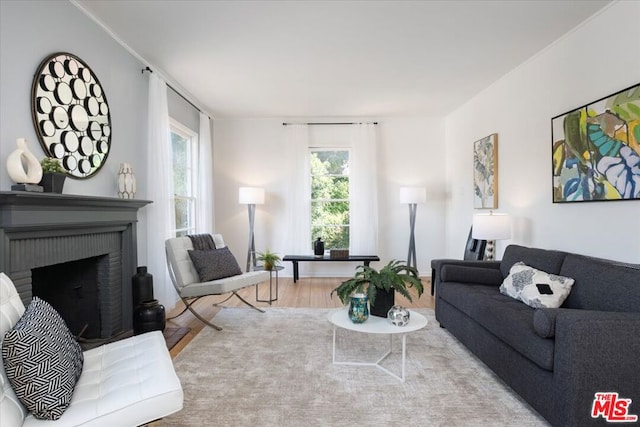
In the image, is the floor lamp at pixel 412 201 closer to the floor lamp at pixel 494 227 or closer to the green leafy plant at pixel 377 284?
the floor lamp at pixel 494 227

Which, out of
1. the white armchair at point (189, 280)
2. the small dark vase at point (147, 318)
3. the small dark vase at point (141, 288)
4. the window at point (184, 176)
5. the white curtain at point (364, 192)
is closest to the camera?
the small dark vase at point (147, 318)

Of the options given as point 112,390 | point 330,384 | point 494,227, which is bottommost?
point 330,384

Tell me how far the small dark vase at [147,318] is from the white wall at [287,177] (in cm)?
305

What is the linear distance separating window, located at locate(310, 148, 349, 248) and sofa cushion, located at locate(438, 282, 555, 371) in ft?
9.75

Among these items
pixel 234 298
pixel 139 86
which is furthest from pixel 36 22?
pixel 234 298

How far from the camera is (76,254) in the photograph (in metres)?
2.57

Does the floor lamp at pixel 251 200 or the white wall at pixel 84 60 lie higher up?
the white wall at pixel 84 60

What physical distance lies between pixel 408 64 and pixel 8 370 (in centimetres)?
385

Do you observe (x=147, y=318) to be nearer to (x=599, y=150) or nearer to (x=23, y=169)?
(x=23, y=169)

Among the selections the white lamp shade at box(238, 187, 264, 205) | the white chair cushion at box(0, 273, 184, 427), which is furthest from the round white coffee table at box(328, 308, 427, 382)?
the white lamp shade at box(238, 187, 264, 205)

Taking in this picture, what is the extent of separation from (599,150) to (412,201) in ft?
9.44

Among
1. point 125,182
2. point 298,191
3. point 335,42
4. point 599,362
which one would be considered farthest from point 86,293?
point 298,191

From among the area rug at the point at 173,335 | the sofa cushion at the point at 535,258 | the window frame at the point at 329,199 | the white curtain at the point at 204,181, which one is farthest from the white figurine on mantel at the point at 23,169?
the window frame at the point at 329,199

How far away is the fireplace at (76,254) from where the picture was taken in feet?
6.63
